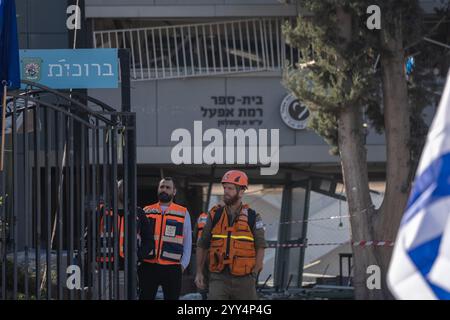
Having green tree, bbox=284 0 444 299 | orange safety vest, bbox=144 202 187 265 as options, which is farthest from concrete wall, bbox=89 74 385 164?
orange safety vest, bbox=144 202 187 265

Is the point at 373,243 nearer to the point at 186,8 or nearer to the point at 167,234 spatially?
the point at 186,8

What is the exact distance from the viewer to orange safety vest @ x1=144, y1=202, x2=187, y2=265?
32.5ft

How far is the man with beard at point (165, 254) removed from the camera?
9.91m

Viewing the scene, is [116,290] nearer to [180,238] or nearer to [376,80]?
[180,238]

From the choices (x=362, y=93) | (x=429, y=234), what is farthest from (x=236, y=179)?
(x=362, y=93)

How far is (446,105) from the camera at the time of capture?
327cm

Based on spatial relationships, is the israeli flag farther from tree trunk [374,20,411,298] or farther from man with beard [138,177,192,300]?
tree trunk [374,20,411,298]

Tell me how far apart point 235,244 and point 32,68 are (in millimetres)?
2358

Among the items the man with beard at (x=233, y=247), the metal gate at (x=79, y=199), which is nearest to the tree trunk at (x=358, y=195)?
the man with beard at (x=233, y=247)

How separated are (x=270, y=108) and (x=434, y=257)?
16.2 m

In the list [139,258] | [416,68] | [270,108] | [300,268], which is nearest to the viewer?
[139,258]

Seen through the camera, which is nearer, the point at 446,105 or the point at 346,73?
the point at 446,105

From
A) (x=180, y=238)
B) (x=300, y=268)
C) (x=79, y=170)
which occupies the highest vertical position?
(x=79, y=170)
